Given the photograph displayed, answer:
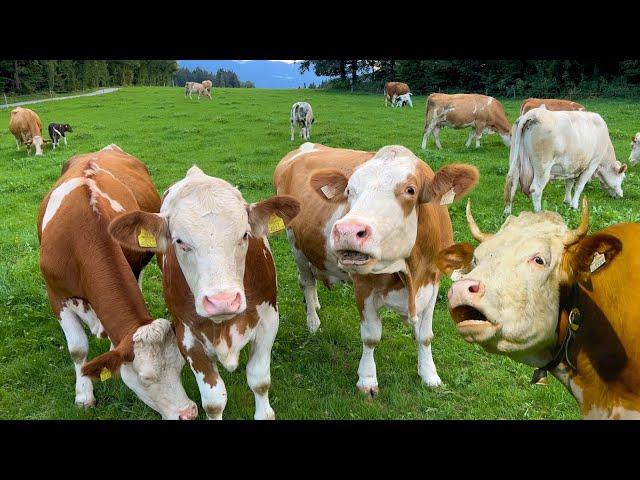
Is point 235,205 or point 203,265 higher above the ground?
point 235,205

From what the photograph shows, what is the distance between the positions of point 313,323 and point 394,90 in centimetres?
2151

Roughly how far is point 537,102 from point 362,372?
13.7 metres

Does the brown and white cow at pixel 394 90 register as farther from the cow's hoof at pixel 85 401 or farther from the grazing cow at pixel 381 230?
the cow's hoof at pixel 85 401

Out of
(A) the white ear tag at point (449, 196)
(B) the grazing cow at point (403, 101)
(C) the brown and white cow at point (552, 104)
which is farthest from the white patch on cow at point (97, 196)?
(B) the grazing cow at point (403, 101)

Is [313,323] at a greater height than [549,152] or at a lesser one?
lesser

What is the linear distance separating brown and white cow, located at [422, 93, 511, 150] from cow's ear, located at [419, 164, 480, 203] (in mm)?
12325

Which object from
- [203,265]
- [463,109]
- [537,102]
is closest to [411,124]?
[463,109]

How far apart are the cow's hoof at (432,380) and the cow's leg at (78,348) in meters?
2.82

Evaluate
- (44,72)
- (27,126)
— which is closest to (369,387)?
(44,72)

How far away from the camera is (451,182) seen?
11.0ft

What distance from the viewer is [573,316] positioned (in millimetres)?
2098

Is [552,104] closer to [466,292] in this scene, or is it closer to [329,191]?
[329,191]

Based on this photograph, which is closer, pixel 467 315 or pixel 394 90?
pixel 467 315
